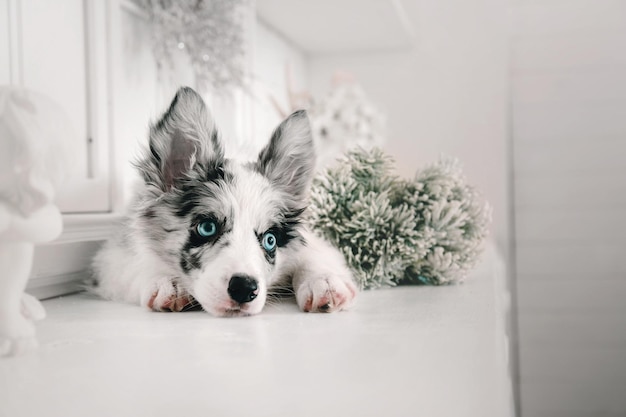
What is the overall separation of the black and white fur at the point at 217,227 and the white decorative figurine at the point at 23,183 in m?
0.36

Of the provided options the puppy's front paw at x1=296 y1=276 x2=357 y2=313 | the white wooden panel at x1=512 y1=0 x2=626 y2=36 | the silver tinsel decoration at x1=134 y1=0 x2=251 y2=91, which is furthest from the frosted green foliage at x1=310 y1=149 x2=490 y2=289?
the white wooden panel at x1=512 y1=0 x2=626 y2=36

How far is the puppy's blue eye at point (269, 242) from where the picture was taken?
3.59ft

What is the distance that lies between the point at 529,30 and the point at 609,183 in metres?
0.88

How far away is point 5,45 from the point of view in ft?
3.82

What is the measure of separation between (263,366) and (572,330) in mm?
2699

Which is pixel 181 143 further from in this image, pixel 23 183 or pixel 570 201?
pixel 570 201

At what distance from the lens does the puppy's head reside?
3.30 ft

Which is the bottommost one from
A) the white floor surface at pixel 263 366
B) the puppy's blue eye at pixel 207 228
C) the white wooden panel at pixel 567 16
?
the white floor surface at pixel 263 366

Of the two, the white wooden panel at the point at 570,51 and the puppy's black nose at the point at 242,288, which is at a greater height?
the white wooden panel at the point at 570,51

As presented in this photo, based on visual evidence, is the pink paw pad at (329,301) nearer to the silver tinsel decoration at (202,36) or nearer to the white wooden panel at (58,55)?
the white wooden panel at (58,55)

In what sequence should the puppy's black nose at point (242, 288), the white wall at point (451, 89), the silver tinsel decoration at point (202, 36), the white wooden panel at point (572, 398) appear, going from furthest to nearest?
the white wall at point (451, 89)
the white wooden panel at point (572, 398)
the silver tinsel decoration at point (202, 36)
the puppy's black nose at point (242, 288)

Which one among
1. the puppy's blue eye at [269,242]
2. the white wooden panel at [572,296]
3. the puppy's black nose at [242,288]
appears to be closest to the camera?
the puppy's black nose at [242,288]

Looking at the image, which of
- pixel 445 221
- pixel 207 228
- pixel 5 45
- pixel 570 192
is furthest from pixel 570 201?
pixel 5 45

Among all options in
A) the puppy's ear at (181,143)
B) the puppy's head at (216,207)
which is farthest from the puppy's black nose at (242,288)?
the puppy's ear at (181,143)
